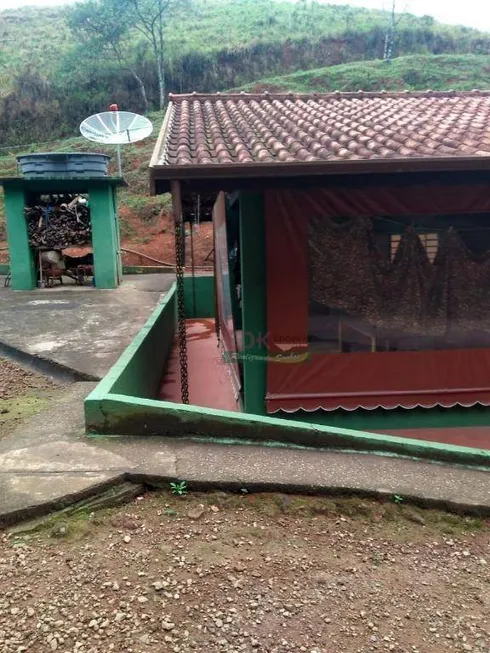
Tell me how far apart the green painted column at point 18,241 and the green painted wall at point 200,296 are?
12.7 ft

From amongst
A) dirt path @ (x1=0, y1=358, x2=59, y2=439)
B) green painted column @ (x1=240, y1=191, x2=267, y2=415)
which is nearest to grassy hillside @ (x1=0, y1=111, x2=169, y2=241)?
dirt path @ (x1=0, y1=358, x2=59, y2=439)

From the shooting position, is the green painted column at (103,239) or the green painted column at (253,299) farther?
the green painted column at (103,239)

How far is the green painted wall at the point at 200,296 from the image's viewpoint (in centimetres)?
1425

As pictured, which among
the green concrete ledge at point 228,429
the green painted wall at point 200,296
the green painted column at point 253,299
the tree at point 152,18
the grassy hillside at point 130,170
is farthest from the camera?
the tree at point 152,18

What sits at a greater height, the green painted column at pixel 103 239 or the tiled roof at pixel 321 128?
the tiled roof at pixel 321 128

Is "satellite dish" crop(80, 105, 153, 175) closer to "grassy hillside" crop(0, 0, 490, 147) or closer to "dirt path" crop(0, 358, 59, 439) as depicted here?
"dirt path" crop(0, 358, 59, 439)

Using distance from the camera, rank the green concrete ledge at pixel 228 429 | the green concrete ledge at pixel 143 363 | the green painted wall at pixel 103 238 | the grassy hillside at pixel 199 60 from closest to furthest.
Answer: the green concrete ledge at pixel 228 429 < the green concrete ledge at pixel 143 363 < the green painted wall at pixel 103 238 < the grassy hillside at pixel 199 60

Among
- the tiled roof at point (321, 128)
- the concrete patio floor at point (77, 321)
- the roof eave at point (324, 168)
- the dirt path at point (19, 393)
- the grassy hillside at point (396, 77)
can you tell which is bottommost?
the concrete patio floor at point (77, 321)

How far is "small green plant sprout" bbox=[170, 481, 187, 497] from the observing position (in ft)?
11.5

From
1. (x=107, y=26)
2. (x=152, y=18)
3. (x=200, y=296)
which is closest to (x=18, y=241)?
(x=200, y=296)

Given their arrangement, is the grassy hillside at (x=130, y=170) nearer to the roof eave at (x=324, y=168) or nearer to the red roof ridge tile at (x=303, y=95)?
the red roof ridge tile at (x=303, y=95)

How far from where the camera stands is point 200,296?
47.3 ft

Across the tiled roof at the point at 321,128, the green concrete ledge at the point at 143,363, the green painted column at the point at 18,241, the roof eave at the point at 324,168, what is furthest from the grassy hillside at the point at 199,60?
the roof eave at the point at 324,168

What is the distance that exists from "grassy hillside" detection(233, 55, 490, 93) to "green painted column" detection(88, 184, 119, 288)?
18946 mm
